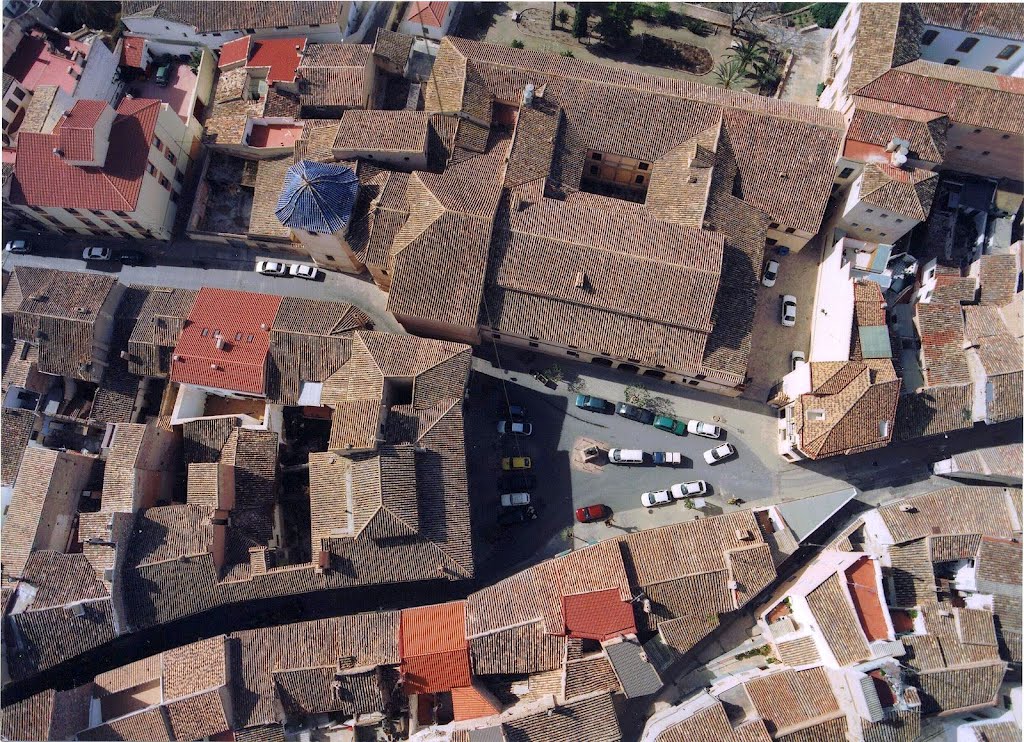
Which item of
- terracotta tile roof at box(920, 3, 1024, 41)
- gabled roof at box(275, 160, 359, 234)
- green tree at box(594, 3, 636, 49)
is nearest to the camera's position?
gabled roof at box(275, 160, 359, 234)

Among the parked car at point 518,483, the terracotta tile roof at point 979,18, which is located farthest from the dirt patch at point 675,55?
the parked car at point 518,483

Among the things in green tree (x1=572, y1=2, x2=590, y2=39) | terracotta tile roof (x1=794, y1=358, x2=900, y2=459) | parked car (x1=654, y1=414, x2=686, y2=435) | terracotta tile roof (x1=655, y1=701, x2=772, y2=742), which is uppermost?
green tree (x1=572, y1=2, x2=590, y2=39)

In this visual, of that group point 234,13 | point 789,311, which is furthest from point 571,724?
point 234,13

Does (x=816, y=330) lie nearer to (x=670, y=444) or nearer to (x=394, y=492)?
(x=670, y=444)

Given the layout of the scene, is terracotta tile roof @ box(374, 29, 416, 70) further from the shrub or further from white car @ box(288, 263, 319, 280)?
the shrub

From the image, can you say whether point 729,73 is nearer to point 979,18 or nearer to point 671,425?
point 979,18

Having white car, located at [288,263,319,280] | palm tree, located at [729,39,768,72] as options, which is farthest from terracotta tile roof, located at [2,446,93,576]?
palm tree, located at [729,39,768,72]

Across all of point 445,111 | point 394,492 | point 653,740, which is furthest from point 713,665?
point 445,111
